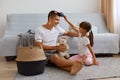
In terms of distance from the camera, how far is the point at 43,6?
384 cm

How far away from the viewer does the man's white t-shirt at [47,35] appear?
Result: 260cm

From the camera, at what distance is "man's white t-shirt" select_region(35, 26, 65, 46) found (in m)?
2.60

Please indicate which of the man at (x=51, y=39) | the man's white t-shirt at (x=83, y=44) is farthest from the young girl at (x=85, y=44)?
the man at (x=51, y=39)

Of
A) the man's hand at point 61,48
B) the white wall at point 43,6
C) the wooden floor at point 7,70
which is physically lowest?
the wooden floor at point 7,70

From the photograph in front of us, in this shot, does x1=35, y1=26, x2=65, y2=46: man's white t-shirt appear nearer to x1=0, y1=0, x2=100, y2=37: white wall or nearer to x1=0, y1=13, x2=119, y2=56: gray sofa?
x1=0, y1=13, x2=119, y2=56: gray sofa

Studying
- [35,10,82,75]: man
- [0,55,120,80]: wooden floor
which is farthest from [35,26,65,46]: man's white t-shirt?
[0,55,120,80]: wooden floor

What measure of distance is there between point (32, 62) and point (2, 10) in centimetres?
185

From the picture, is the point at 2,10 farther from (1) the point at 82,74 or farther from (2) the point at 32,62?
(1) the point at 82,74

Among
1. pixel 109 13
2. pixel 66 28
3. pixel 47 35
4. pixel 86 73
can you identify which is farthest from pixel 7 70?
pixel 109 13

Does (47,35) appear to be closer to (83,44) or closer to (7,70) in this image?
(83,44)

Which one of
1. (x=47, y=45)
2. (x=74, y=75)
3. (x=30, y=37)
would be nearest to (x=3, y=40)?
(x=30, y=37)

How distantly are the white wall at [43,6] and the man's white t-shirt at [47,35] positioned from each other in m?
1.16

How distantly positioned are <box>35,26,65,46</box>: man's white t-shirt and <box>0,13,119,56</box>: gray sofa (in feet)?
1.00

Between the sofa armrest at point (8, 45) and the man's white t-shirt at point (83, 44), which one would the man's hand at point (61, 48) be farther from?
the sofa armrest at point (8, 45)
